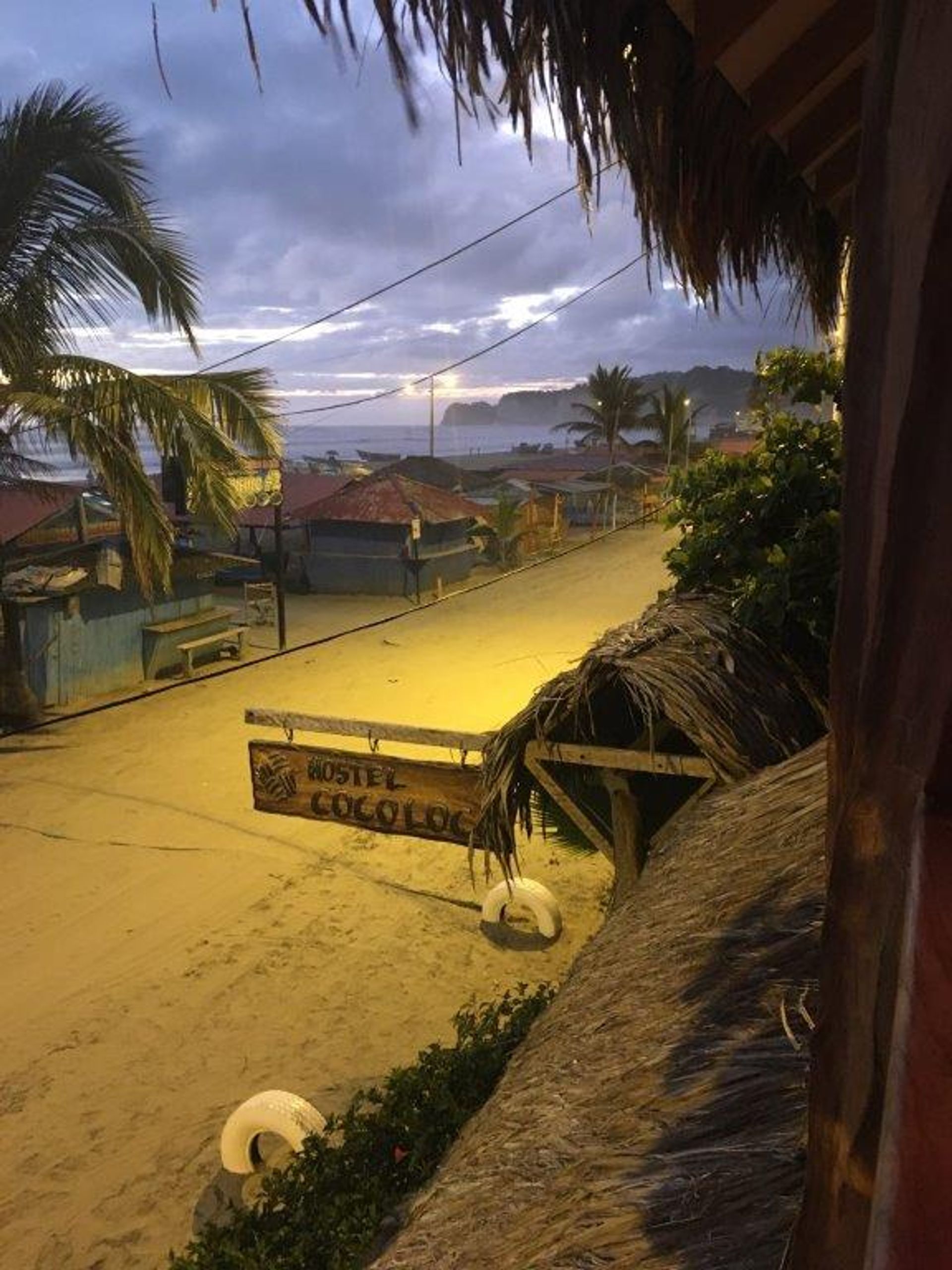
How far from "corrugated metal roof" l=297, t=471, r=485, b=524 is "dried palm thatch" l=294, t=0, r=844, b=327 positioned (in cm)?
2112

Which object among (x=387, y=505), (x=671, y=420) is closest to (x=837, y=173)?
(x=387, y=505)

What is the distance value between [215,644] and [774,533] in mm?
13353

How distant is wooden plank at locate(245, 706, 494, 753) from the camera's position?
479cm

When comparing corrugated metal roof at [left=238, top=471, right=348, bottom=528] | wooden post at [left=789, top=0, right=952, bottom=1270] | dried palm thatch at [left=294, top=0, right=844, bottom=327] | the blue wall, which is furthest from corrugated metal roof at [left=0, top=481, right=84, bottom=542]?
wooden post at [left=789, top=0, right=952, bottom=1270]

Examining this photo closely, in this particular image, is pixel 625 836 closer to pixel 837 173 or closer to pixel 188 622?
pixel 837 173

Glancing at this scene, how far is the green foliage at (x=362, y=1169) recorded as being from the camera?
151 inches

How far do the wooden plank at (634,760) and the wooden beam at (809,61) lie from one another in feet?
8.69

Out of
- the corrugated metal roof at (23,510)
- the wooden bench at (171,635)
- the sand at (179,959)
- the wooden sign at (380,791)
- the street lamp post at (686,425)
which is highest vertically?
the street lamp post at (686,425)

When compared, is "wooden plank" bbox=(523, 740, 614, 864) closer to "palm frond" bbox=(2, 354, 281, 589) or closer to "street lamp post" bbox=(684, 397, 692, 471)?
"palm frond" bbox=(2, 354, 281, 589)

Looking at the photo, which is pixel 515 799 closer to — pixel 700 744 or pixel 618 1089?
pixel 700 744

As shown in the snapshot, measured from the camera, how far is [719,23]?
1.85 metres

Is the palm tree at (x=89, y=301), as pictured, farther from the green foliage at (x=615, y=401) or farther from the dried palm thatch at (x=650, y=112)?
the green foliage at (x=615, y=401)

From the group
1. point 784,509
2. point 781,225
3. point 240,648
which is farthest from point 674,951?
point 240,648

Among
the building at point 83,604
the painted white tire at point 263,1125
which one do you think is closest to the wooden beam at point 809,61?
the painted white tire at point 263,1125
